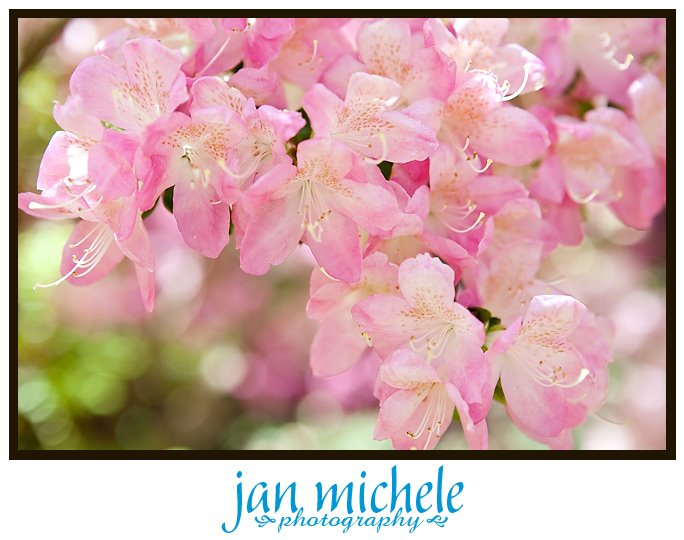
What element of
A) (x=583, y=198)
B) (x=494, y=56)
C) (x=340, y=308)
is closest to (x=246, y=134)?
(x=340, y=308)

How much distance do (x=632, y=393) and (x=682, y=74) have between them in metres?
1.36

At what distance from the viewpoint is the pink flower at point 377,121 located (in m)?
0.93

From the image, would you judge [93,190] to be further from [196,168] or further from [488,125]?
[488,125]

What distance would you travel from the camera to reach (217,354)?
7.52 ft

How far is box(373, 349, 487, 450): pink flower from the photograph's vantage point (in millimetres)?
951

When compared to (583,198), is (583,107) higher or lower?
higher

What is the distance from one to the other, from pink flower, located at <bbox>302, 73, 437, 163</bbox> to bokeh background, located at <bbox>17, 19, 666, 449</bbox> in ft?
3.10

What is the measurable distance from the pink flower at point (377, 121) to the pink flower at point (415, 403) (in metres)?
0.22

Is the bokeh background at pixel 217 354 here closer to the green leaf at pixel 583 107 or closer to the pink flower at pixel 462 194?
the green leaf at pixel 583 107

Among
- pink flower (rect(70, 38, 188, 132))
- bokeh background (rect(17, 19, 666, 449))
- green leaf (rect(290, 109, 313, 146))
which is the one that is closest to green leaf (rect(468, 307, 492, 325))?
green leaf (rect(290, 109, 313, 146))

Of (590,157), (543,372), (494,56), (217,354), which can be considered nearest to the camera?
(543,372)

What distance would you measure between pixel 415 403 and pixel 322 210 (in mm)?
236

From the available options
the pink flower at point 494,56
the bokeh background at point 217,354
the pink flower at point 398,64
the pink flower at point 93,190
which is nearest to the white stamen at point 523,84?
A: the pink flower at point 494,56

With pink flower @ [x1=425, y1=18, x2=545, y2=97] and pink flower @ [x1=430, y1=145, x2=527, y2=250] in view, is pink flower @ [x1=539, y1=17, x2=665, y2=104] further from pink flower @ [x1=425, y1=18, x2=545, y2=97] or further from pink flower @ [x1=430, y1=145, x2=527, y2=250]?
pink flower @ [x1=430, y1=145, x2=527, y2=250]
